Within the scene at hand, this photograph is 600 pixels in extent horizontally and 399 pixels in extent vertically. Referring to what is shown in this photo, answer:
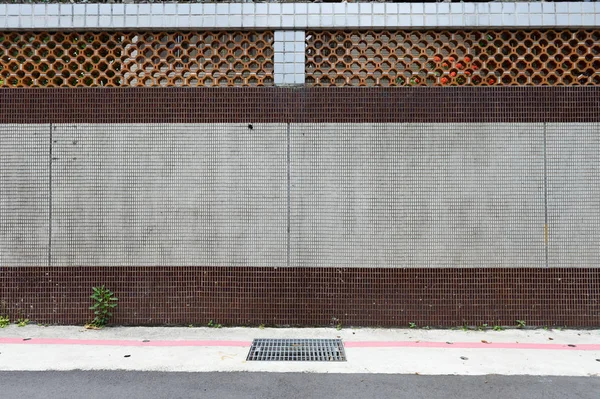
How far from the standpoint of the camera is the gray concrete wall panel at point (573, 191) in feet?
19.5

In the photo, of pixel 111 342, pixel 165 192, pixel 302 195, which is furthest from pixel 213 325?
pixel 302 195

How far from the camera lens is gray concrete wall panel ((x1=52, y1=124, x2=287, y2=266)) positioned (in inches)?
237

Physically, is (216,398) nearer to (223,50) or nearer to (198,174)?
(198,174)

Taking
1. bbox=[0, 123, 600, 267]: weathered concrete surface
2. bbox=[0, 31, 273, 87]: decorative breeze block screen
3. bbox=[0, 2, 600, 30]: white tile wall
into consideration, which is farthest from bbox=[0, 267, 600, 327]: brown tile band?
bbox=[0, 2, 600, 30]: white tile wall

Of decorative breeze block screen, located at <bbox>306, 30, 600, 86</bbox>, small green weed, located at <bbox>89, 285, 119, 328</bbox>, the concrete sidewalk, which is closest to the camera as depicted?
the concrete sidewalk

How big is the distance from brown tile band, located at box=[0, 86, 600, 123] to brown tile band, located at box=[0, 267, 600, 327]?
2.16m

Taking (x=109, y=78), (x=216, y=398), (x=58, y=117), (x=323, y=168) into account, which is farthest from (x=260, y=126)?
(x=216, y=398)

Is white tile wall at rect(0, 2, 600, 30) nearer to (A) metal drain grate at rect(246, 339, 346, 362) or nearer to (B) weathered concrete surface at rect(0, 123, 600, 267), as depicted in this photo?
(B) weathered concrete surface at rect(0, 123, 600, 267)

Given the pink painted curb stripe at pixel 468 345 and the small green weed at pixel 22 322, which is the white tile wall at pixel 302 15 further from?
the pink painted curb stripe at pixel 468 345

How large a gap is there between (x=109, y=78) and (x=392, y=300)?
17.0ft

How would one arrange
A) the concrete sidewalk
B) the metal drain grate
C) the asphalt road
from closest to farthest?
the asphalt road, the concrete sidewalk, the metal drain grate

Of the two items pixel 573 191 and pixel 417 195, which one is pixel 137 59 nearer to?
pixel 417 195

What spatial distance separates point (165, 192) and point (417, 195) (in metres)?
3.61

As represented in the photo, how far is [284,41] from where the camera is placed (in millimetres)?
6152
